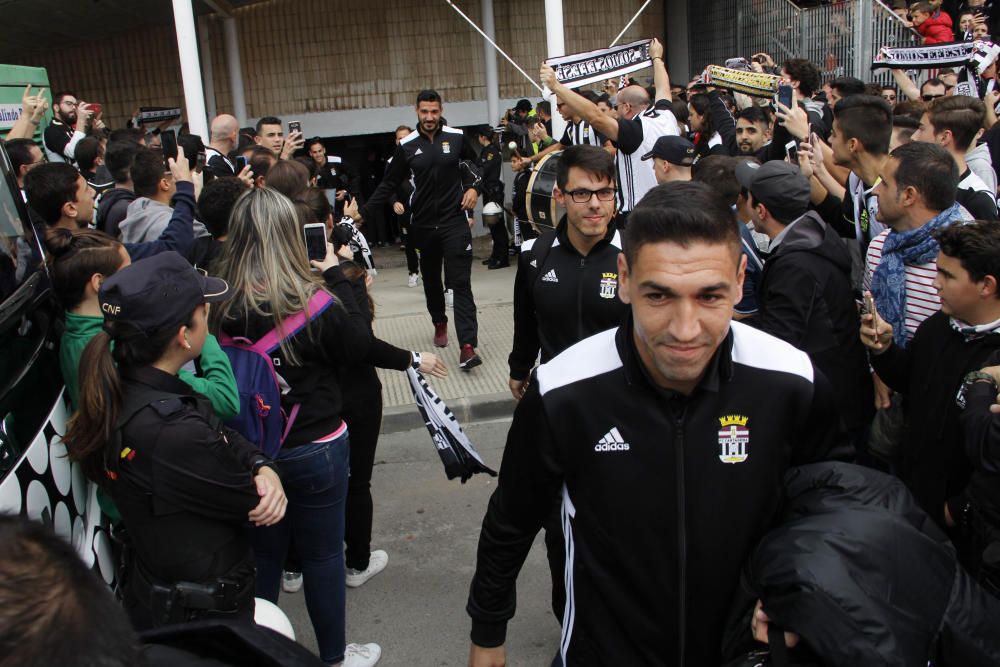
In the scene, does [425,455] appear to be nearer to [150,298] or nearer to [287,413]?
[287,413]

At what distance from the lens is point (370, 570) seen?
→ 4.45 m

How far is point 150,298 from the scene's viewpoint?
256 cm

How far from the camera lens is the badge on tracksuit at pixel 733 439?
1.92 m

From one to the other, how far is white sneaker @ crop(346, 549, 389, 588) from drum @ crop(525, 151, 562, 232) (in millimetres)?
3411

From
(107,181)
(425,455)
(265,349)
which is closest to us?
(265,349)

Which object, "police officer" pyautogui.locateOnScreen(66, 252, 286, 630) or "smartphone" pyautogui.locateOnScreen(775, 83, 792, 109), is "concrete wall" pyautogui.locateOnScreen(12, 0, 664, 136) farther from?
"police officer" pyautogui.locateOnScreen(66, 252, 286, 630)

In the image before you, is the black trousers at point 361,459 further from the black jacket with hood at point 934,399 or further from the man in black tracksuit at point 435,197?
the man in black tracksuit at point 435,197

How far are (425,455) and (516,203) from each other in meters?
3.42

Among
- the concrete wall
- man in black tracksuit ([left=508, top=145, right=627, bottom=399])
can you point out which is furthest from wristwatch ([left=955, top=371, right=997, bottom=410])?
the concrete wall

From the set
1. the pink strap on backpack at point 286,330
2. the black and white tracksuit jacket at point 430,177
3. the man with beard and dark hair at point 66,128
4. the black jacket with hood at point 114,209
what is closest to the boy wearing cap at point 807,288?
the pink strap on backpack at point 286,330

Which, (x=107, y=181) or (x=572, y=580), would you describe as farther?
(x=107, y=181)

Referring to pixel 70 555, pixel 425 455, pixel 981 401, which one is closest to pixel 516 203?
pixel 425 455

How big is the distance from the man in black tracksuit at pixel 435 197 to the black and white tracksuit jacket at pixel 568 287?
3798mm

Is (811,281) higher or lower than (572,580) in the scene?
higher
